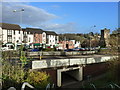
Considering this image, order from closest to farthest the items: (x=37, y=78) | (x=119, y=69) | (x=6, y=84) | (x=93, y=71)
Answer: (x=6, y=84) → (x=37, y=78) → (x=119, y=69) → (x=93, y=71)

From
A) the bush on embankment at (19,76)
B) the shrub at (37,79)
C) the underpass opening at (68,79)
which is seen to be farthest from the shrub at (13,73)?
the underpass opening at (68,79)

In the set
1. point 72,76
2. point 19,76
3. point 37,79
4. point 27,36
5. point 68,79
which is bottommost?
point 68,79

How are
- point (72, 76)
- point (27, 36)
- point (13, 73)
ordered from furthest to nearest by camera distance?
1. point (27, 36)
2. point (72, 76)
3. point (13, 73)

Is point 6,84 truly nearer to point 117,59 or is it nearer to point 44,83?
point 44,83

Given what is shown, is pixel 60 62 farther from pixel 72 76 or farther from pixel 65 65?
pixel 72 76

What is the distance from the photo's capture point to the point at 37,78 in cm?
1202

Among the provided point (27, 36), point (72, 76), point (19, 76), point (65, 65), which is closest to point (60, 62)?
point (65, 65)

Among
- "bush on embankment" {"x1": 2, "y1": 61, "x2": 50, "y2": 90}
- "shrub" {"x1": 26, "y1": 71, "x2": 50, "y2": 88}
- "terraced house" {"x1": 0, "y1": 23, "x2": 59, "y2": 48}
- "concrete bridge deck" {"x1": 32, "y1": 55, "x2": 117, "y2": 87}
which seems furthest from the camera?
"terraced house" {"x1": 0, "y1": 23, "x2": 59, "y2": 48}

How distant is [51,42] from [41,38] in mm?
6303

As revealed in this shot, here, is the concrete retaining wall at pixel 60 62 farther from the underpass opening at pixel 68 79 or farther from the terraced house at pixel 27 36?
the terraced house at pixel 27 36

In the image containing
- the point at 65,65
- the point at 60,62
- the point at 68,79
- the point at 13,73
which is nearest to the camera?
the point at 13,73

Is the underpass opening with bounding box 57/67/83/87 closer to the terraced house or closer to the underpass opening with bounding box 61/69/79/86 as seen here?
the underpass opening with bounding box 61/69/79/86

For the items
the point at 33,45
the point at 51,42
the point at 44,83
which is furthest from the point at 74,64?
the point at 51,42

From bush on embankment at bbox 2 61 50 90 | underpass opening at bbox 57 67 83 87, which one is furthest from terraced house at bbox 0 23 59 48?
bush on embankment at bbox 2 61 50 90
